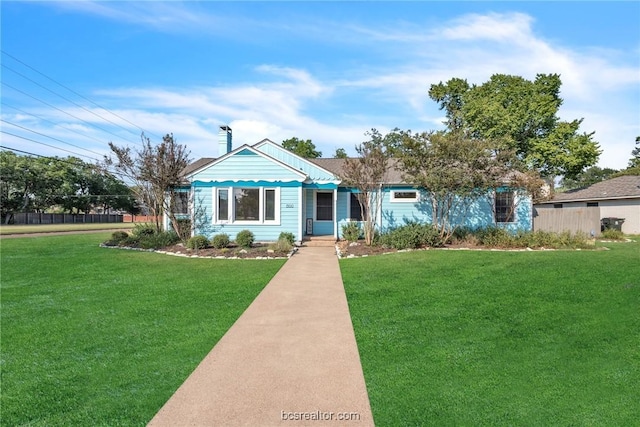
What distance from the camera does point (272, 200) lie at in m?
14.8

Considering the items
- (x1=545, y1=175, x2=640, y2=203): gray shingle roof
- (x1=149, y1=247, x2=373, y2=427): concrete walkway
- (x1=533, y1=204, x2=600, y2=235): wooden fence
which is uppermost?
(x1=545, y1=175, x2=640, y2=203): gray shingle roof

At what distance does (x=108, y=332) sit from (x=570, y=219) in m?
19.3

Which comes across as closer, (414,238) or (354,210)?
(414,238)

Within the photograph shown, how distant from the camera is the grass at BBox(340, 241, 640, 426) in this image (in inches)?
121

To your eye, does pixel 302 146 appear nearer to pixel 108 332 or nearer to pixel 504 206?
pixel 504 206

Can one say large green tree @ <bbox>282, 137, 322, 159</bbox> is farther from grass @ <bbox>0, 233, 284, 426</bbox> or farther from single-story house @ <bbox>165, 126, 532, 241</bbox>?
grass @ <bbox>0, 233, 284, 426</bbox>

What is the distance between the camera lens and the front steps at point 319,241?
14555 millimetres

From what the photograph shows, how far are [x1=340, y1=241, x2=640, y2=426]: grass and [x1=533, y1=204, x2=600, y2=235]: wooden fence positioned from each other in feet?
30.8

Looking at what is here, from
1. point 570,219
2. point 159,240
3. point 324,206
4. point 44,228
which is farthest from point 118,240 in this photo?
point 44,228

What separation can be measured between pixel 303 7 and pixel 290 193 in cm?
681

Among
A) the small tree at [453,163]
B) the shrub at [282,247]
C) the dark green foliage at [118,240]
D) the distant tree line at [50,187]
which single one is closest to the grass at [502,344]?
the shrub at [282,247]

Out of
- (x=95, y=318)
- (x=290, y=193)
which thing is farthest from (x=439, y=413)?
(x=290, y=193)

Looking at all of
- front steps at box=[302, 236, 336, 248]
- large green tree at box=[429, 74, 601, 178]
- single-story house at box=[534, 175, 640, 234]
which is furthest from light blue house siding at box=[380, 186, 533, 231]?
large green tree at box=[429, 74, 601, 178]

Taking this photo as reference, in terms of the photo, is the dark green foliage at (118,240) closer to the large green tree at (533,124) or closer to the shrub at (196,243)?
the shrub at (196,243)
